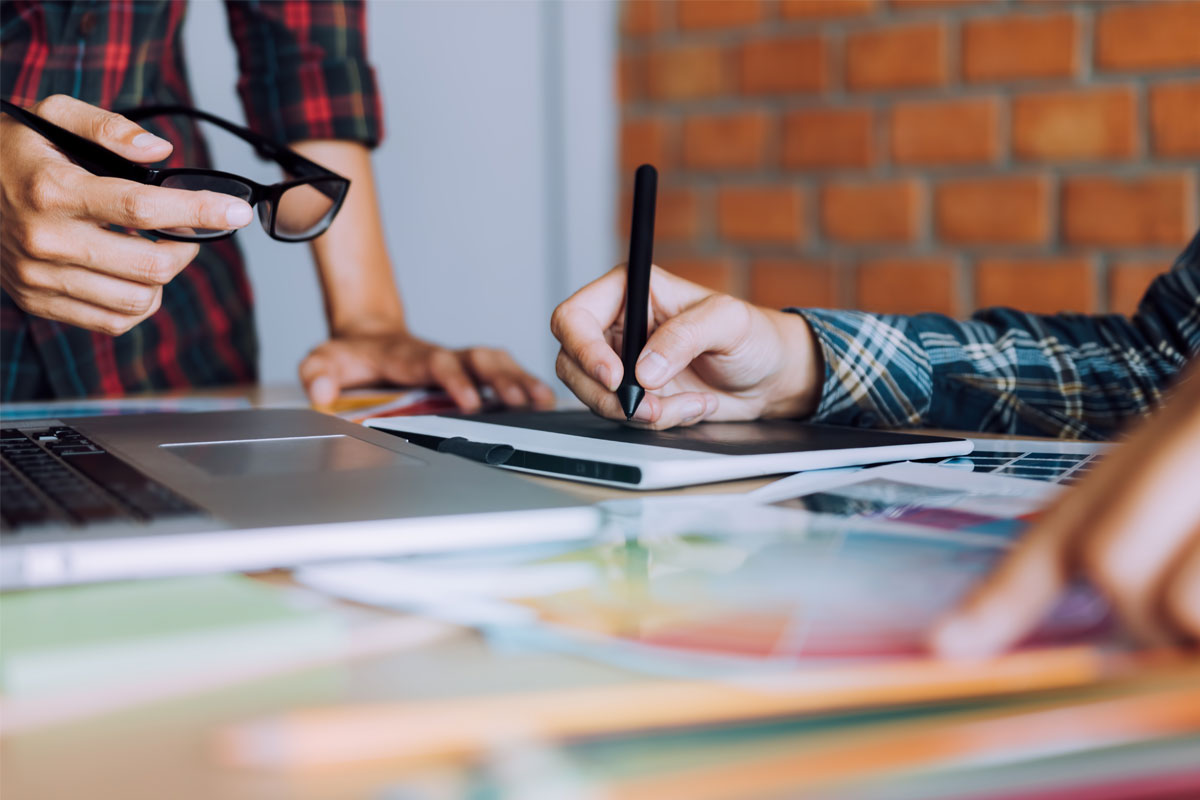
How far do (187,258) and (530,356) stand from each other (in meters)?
1.56

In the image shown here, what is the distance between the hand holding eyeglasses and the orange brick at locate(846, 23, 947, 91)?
1251 millimetres

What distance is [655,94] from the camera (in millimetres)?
1939

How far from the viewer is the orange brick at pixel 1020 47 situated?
153 centimetres

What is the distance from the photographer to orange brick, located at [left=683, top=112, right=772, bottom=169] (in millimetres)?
1827

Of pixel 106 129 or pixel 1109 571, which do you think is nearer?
pixel 1109 571

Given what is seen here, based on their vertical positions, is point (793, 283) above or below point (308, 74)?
below

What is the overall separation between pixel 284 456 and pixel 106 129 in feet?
0.88

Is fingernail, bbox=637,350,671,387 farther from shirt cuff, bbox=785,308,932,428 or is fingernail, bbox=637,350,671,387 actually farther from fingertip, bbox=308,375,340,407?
fingertip, bbox=308,375,340,407

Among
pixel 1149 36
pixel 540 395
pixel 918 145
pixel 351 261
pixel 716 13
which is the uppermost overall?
pixel 716 13

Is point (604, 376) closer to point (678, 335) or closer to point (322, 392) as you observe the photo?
point (678, 335)

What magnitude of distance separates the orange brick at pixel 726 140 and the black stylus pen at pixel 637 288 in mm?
1139

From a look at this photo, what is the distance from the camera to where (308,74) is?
3.86 ft

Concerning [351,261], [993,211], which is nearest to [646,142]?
[993,211]

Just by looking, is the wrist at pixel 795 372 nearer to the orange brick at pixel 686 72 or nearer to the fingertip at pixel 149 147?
the fingertip at pixel 149 147
